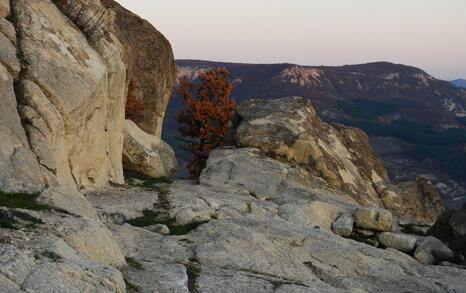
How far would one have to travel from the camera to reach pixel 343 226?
34.2 metres

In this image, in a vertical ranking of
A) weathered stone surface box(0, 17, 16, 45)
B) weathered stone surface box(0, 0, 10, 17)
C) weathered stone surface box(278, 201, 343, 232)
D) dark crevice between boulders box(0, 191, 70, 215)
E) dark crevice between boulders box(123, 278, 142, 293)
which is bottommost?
weathered stone surface box(278, 201, 343, 232)

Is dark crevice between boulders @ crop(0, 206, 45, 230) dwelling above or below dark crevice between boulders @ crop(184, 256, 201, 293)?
above

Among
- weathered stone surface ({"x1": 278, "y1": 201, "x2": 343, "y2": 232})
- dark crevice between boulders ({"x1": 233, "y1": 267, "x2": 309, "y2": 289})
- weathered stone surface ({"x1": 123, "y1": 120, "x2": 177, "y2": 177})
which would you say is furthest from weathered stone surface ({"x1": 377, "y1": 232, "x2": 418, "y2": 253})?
weathered stone surface ({"x1": 123, "y1": 120, "x2": 177, "y2": 177})

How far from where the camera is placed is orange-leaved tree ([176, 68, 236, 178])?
52.6 meters

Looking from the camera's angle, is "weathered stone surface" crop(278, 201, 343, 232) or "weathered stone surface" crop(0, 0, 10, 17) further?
"weathered stone surface" crop(278, 201, 343, 232)

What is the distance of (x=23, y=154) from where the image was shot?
22.6 metres

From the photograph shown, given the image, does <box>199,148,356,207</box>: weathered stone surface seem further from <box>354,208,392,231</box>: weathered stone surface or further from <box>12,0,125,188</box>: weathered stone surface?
<box>12,0,125,188</box>: weathered stone surface

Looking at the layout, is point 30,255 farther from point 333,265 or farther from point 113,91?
point 113,91

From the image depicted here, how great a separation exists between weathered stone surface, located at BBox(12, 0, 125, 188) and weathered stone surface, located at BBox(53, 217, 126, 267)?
609 cm

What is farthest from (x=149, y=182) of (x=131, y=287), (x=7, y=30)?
(x=131, y=287)

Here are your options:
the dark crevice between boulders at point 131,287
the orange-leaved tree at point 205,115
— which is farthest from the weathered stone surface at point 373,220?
the dark crevice between boulders at point 131,287

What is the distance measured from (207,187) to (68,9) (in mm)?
14364

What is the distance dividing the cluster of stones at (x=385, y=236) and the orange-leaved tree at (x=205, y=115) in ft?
65.6

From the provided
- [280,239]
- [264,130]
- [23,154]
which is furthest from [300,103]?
[23,154]
